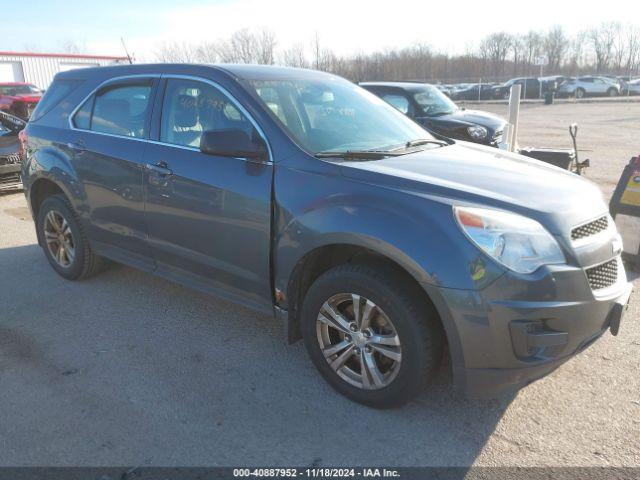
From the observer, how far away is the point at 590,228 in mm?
2832

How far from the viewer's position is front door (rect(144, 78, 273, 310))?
3.28 metres

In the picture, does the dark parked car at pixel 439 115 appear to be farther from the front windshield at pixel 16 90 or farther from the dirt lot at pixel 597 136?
the front windshield at pixel 16 90

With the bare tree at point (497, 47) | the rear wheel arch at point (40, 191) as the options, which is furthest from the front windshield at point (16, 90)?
the bare tree at point (497, 47)

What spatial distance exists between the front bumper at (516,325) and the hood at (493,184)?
0.33 meters

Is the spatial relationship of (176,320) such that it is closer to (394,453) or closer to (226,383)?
(226,383)

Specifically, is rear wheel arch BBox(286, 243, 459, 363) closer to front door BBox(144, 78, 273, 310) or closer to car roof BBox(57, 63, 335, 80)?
front door BBox(144, 78, 273, 310)

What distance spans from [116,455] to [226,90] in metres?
2.24

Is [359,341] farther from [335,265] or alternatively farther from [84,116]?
[84,116]

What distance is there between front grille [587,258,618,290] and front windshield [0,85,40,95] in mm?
23444

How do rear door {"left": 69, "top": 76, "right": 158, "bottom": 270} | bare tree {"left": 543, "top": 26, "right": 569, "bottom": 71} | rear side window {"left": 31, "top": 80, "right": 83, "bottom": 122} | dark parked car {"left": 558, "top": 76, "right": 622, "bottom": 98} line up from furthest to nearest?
1. bare tree {"left": 543, "top": 26, "right": 569, "bottom": 71}
2. dark parked car {"left": 558, "top": 76, "right": 622, "bottom": 98}
3. rear side window {"left": 31, "top": 80, "right": 83, "bottom": 122}
4. rear door {"left": 69, "top": 76, "right": 158, "bottom": 270}

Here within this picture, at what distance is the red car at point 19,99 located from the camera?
59.8 feet

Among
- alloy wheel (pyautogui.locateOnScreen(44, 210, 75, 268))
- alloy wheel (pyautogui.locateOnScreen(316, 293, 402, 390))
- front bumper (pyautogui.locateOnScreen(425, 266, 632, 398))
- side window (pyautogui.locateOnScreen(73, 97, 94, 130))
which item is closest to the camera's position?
front bumper (pyautogui.locateOnScreen(425, 266, 632, 398))

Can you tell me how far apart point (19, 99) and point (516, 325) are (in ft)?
69.1

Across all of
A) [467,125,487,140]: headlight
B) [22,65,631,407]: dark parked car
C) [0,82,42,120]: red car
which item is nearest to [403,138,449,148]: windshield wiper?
[22,65,631,407]: dark parked car
